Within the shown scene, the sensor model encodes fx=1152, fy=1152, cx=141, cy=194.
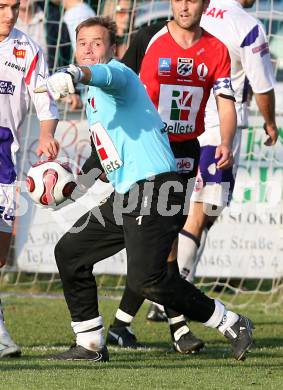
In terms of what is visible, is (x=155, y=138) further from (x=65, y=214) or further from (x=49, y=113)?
(x=65, y=214)

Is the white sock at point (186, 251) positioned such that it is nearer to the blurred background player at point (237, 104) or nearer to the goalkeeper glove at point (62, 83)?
the blurred background player at point (237, 104)

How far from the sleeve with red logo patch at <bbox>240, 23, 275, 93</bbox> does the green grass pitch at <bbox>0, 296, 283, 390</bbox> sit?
177 cm

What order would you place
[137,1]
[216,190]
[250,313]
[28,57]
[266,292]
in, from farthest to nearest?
[137,1] → [266,292] → [250,313] → [216,190] → [28,57]

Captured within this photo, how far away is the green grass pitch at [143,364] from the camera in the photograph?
552 centimetres

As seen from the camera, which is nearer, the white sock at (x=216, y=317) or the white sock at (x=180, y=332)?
the white sock at (x=216, y=317)

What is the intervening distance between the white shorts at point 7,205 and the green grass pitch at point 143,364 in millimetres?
784

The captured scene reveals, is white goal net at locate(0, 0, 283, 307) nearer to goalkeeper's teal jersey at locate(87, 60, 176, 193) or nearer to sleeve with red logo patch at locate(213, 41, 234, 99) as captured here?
sleeve with red logo patch at locate(213, 41, 234, 99)

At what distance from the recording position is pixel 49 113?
270 inches

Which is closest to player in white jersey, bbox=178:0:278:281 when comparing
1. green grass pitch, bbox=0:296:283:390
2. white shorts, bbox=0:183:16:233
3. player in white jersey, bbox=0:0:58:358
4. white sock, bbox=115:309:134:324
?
green grass pitch, bbox=0:296:283:390

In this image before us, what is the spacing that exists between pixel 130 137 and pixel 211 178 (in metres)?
2.35

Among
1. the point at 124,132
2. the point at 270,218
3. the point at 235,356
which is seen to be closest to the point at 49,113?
the point at 124,132

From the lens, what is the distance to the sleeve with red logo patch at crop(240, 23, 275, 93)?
808 centimetres

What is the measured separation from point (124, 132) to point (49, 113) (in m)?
0.95

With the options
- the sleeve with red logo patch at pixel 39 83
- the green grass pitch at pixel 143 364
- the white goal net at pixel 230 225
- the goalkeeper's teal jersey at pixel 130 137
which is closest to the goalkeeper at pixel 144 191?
the goalkeeper's teal jersey at pixel 130 137
